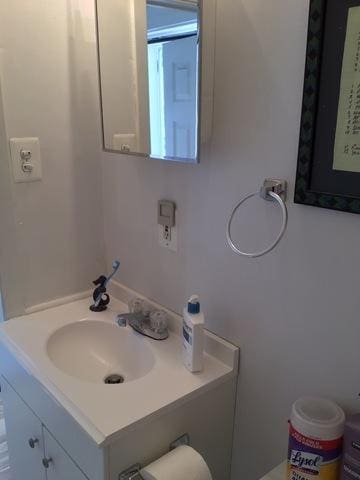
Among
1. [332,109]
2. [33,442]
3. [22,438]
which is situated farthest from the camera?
[22,438]

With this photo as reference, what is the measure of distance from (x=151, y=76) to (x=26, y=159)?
0.50 meters

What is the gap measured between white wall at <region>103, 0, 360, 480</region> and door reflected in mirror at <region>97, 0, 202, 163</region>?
0.07 meters

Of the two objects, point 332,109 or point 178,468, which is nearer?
point 332,109

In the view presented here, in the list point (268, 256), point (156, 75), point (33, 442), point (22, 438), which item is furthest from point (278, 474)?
point (156, 75)

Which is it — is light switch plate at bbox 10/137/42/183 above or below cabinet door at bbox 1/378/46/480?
above

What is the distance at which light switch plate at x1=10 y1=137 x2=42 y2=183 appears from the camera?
4.45 feet

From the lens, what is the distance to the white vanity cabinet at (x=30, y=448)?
3.92ft

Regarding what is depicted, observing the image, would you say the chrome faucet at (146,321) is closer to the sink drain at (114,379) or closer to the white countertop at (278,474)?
the sink drain at (114,379)

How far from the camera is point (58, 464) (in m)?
1.22

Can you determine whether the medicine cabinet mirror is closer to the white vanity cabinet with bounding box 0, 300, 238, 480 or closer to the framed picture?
the framed picture

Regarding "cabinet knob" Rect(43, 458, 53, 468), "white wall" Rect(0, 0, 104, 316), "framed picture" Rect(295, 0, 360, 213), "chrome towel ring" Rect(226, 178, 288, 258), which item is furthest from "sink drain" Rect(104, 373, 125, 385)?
"framed picture" Rect(295, 0, 360, 213)

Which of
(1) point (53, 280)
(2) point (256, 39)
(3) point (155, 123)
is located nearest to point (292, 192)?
(2) point (256, 39)

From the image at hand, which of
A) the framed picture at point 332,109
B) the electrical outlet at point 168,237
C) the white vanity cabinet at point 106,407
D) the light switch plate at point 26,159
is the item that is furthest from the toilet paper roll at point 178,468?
the light switch plate at point 26,159

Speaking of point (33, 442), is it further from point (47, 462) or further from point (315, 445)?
point (315, 445)
